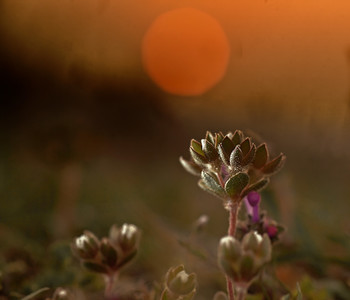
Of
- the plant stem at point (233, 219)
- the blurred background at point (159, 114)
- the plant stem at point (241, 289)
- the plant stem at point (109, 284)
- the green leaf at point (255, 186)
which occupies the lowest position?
the plant stem at point (109, 284)

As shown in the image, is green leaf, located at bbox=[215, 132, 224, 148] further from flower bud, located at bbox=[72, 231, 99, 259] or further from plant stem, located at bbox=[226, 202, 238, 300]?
flower bud, located at bbox=[72, 231, 99, 259]

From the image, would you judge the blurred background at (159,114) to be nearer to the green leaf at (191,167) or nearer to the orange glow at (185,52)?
the orange glow at (185,52)

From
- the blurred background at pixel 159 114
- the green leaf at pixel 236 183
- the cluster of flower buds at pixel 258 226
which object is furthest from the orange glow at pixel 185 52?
the green leaf at pixel 236 183

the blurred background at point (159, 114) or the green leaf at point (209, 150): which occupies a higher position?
the blurred background at point (159, 114)

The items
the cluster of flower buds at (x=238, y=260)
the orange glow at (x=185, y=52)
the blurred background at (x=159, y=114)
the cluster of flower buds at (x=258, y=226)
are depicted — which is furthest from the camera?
the orange glow at (x=185, y=52)

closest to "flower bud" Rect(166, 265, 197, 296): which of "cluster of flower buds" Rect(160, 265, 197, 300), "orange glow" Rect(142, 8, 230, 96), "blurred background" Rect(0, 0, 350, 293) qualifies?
"cluster of flower buds" Rect(160, 265, 197, 300)

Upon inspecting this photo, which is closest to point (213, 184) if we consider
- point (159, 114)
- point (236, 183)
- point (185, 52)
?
point (236, 183)
